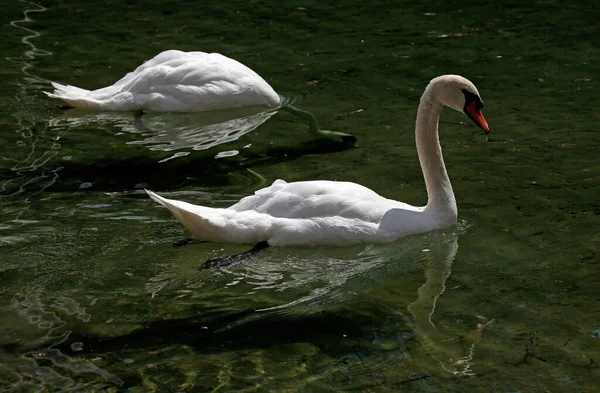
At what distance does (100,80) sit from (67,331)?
20.8 ft

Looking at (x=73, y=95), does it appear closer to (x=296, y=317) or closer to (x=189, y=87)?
(x=189, y=87)

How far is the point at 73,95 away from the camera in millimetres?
11305

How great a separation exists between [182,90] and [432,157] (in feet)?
12.8

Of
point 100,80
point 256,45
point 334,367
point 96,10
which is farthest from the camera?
point 96,10

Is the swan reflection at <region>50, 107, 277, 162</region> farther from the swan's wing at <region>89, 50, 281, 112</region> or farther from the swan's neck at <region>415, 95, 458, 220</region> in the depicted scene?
the swan's neck at <region>415, 95, 458, 220</region>

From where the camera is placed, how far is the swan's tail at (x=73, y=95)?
1127 cm

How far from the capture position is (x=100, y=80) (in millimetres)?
12438

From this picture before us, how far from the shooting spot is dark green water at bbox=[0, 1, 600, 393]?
6.16 m

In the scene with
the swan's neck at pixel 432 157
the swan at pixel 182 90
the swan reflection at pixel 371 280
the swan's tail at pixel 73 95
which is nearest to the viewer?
the swan reflection at pixel 371 280

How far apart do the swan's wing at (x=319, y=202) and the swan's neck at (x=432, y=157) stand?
45 cm

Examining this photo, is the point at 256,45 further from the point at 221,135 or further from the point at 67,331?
the point at 67,331

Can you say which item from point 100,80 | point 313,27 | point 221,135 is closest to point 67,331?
point 221,135

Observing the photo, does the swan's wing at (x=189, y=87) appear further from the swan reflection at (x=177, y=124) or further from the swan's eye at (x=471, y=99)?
the swan's eye at (x=471, y=99)


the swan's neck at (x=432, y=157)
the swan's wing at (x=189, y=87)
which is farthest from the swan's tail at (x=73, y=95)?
the swan's neck at (x=432, y=157)
